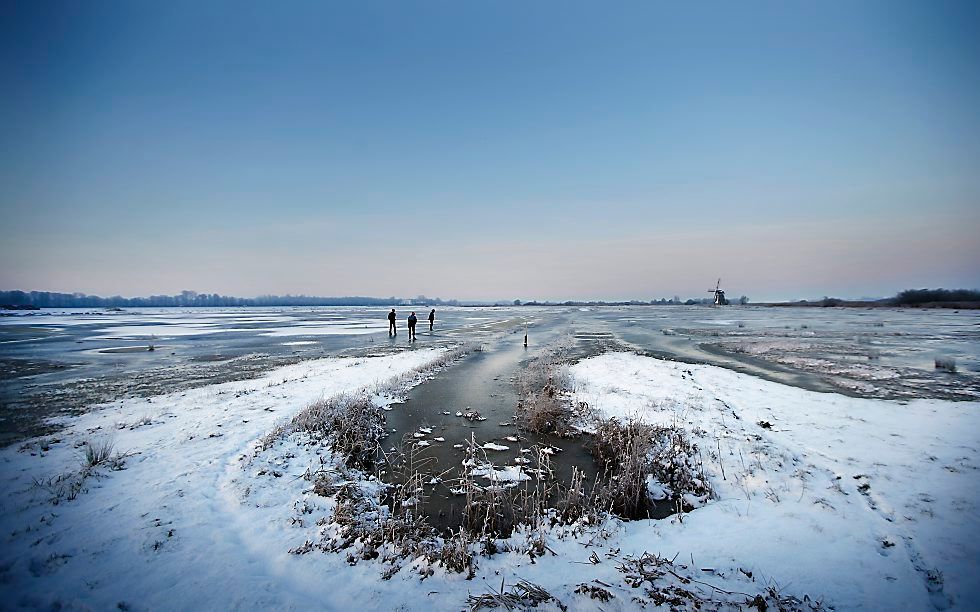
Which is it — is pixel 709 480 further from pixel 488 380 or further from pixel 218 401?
pixel 218 401

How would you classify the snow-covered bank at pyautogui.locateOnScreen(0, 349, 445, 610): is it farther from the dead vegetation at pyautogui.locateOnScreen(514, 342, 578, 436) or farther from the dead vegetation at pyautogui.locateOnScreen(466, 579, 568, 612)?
the dead vegetation at pyautogui.locateOnScreen(514, 342, 578, 436)

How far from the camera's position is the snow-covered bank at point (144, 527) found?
4676mm

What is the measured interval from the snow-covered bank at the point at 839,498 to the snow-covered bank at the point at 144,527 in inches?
230

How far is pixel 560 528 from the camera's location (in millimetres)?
6293

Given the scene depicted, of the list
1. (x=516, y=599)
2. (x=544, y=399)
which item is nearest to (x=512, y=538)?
(x=516, y=599)

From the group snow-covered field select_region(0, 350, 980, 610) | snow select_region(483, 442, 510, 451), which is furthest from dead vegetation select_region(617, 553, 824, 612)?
snow select_region(483, 442, 510, 451)

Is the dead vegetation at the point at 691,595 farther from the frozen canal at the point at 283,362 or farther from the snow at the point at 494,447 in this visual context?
the frozen canal at the point at 283,362

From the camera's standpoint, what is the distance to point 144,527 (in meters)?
5.88

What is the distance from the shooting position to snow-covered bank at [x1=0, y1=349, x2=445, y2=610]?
15.3ft

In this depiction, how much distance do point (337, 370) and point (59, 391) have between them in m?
9.68

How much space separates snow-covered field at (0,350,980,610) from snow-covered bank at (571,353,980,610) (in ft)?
0.10

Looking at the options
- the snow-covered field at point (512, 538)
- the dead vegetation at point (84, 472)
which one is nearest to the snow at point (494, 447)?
the snow-covered field at point (512, 538)

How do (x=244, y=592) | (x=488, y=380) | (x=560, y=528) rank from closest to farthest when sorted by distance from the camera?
(x=244, y=592), (x=560, y=528), (x=488, y=380)

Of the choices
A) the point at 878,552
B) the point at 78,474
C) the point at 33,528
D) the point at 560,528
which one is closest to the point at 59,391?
the point at 78,474
